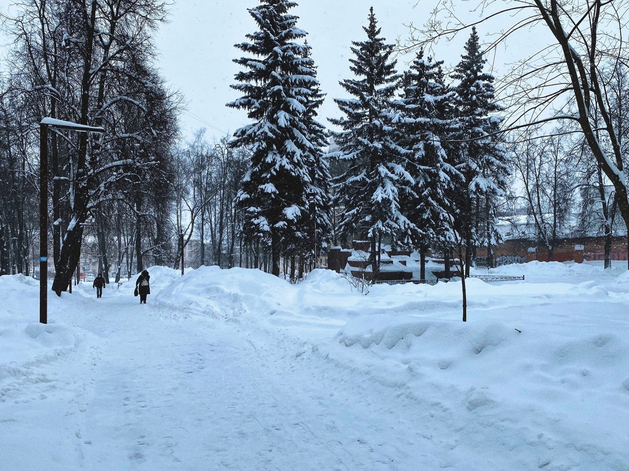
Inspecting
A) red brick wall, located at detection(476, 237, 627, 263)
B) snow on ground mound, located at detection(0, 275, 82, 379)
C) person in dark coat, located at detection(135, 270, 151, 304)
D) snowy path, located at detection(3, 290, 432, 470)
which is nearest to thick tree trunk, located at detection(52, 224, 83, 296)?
person in dark coat, located at detection(135, 270, 151, 304)

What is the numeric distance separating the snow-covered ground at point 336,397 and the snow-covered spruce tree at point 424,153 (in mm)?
20626

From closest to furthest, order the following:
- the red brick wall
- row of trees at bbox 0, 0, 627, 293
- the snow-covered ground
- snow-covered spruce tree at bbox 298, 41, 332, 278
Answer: the snow-covered ground
row of trees at bbox 0, 0, 627, 293
snow-covered spruce tree at bbox 298, 41, 332, 278
the red brick wall

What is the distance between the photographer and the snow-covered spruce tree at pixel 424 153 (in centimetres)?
2770

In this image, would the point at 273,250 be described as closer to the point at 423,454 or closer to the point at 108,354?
the point at 108,354

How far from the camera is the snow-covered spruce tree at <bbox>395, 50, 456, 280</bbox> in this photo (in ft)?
90.9

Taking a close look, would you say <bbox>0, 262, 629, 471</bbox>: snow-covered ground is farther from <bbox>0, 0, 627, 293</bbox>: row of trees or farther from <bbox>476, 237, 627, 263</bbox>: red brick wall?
<bbox>476, 237, 627, 263</bbox>: red brick wall

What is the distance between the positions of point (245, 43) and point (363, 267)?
1704 centimetres

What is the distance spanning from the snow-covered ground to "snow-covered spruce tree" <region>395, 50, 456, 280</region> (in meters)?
20.6

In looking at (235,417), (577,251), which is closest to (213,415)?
(235,417)

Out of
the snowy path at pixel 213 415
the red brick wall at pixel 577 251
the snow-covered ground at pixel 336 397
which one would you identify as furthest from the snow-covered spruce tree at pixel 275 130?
the red brick wall at pixel 577 251

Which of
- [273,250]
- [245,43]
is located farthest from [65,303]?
[245,43]

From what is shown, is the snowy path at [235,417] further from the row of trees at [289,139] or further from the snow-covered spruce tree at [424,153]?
the snow-covered spruce tree at [424,153]

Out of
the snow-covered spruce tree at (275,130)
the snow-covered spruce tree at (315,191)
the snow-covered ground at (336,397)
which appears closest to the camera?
the snow-covered ground at (336,397)

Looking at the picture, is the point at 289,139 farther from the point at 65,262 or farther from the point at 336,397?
the point at 336,397
